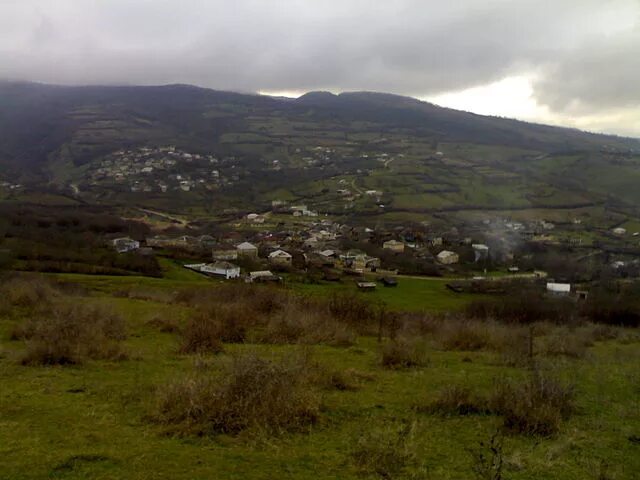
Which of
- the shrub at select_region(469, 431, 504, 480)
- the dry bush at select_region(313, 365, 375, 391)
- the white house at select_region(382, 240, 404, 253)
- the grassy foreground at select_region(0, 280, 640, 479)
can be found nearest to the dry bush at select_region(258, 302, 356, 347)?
Result: the grassy foreground at select_region(0, 280, 640, 479)

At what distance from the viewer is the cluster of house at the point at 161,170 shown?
10712 centimetres

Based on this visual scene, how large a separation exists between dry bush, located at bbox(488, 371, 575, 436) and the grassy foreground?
0.14 m

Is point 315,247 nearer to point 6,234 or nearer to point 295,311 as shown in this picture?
point 6,234

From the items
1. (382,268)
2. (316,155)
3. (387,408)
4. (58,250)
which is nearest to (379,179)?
(316,155)

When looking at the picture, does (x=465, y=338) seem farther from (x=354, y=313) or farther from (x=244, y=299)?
(x=244, y=299)

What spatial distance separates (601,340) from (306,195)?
84.9m

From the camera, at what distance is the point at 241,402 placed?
18.9 feet

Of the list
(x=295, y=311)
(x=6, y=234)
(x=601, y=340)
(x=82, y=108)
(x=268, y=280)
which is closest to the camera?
(x=295, y=311)

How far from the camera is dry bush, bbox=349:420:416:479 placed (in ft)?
15.4

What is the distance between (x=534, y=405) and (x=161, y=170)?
118 m

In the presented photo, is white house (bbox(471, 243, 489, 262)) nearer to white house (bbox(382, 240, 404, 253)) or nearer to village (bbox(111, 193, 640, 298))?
village (bbox(111, 193, 640, 298))

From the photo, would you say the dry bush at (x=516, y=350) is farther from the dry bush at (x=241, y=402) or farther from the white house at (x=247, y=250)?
the white house at (x=247, y=250)

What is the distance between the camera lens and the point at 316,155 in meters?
136

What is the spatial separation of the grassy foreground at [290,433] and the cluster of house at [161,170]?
98947 millimetres
